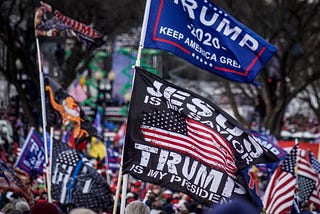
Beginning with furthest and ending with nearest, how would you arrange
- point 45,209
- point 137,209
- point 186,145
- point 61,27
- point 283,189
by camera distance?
point 61,27, point 283,189, point 186,145, point 137,209, point 45,209

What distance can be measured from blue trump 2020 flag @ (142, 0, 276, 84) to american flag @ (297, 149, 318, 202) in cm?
518

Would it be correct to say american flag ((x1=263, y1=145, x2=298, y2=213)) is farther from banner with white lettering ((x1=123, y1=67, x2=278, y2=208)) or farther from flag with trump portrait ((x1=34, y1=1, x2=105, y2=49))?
flag with trump portrait ((x1=34, y1=1, x2=105, y2=49))

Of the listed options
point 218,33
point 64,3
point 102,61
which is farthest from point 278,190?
point 102,61

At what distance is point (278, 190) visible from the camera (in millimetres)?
12008

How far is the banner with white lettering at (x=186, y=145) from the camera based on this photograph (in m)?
8.68

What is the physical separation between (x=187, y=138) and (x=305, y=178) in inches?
218

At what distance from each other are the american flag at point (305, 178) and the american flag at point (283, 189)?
59.1 inches

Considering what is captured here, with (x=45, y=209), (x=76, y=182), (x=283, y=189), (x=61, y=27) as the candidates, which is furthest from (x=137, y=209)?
(x=61, y=27)

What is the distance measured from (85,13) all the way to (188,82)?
78.0 feet

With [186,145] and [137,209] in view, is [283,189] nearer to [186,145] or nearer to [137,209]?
[186,145]

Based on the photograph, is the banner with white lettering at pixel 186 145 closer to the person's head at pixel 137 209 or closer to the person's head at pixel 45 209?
the person's head at pixel 137 209

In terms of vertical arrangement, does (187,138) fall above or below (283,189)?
above

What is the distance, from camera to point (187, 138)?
29.2ft

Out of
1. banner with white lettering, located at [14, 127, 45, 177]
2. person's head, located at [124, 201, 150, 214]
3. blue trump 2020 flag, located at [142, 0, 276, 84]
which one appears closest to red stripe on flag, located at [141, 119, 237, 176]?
blue trump 2020 flag, located at [142, 0, 276, 84]
